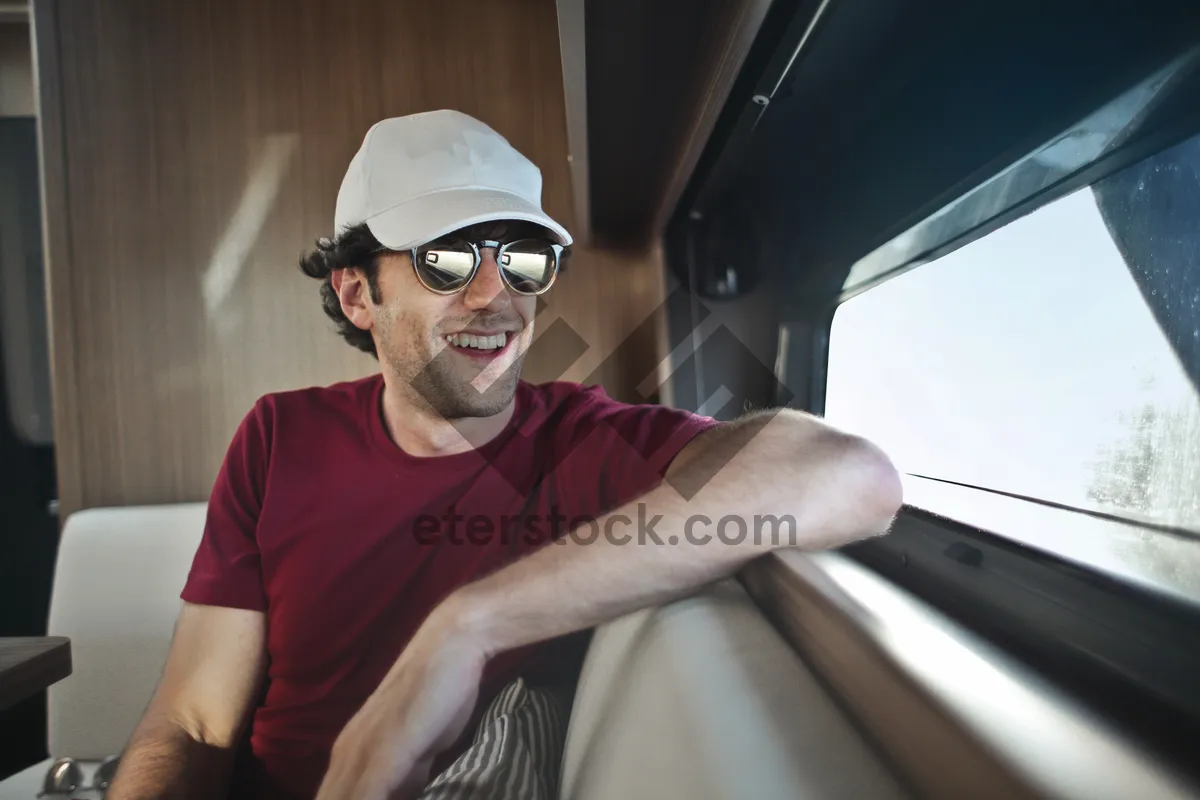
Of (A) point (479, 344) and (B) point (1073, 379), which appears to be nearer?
(B) point (1073, 379)

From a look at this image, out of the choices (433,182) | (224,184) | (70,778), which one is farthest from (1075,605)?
(224,184)

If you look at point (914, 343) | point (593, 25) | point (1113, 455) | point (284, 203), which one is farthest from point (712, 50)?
point (284, 203)

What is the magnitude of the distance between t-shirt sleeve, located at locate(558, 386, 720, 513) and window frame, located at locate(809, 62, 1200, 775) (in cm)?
22

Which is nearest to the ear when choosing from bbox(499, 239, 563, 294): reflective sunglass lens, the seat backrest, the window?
bbox(499, 239, 563, 294): reflective sunglass lens

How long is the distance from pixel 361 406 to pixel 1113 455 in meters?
0.78

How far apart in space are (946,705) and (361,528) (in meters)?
0.63

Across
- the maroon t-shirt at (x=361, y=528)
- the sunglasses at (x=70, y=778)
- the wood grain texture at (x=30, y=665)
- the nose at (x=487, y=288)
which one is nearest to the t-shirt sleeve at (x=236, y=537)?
the maroon t-shirt at (x=361, y=528)

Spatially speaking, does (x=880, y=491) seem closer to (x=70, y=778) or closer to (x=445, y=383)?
(x=445, y=383)

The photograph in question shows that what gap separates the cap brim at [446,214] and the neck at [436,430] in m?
0.20

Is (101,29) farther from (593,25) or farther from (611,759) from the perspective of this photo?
(611,759)

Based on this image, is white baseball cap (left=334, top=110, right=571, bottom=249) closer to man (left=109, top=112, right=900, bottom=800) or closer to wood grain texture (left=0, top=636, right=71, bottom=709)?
man (left=109, top=112, right=900, bottom=800)

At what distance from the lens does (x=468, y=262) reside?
738 millimetres

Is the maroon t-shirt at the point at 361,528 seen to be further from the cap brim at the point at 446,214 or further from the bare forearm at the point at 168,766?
the cap brim at the point at 446,214

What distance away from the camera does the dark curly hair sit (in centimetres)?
84
